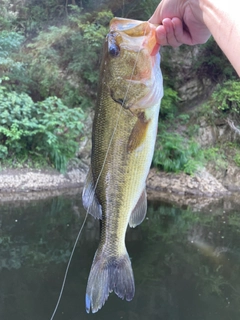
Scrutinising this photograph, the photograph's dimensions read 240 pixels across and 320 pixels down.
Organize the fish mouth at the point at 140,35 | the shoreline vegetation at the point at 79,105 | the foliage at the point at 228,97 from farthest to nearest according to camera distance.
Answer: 1. the foliage at the point at 228,97
2. the shoreline vegetation at the point at 79,105
3. the fish mouth at the point at 140,35

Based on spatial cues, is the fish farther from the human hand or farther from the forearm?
the forearm

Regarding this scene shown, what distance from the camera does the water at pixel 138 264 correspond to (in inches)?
154

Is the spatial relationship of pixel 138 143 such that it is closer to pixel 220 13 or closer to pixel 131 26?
pixel 131 26

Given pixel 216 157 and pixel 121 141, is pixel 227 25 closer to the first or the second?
pixel 121 141

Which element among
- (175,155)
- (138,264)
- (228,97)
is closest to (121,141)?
(138,264)

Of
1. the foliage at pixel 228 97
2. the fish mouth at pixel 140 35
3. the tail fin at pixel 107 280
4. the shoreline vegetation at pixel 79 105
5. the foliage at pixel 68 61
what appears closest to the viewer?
the fish mouth at pixel 140 35

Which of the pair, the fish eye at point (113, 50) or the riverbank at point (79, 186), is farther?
the riverbank at point (79, 186)

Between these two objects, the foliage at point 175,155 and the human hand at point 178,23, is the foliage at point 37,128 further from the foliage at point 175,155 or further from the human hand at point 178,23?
the human hand at point 178,23

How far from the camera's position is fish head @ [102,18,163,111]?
142 cm

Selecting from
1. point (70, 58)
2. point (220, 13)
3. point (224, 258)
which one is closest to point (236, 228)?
point (224, 258)

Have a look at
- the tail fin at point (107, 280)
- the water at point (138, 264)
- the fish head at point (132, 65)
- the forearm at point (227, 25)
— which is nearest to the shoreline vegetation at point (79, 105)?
the water at point (138, 264)

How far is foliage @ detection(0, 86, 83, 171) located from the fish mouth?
7.11 m

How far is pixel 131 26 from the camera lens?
144 centimetres

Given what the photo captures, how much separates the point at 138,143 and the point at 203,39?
2.01 ft
